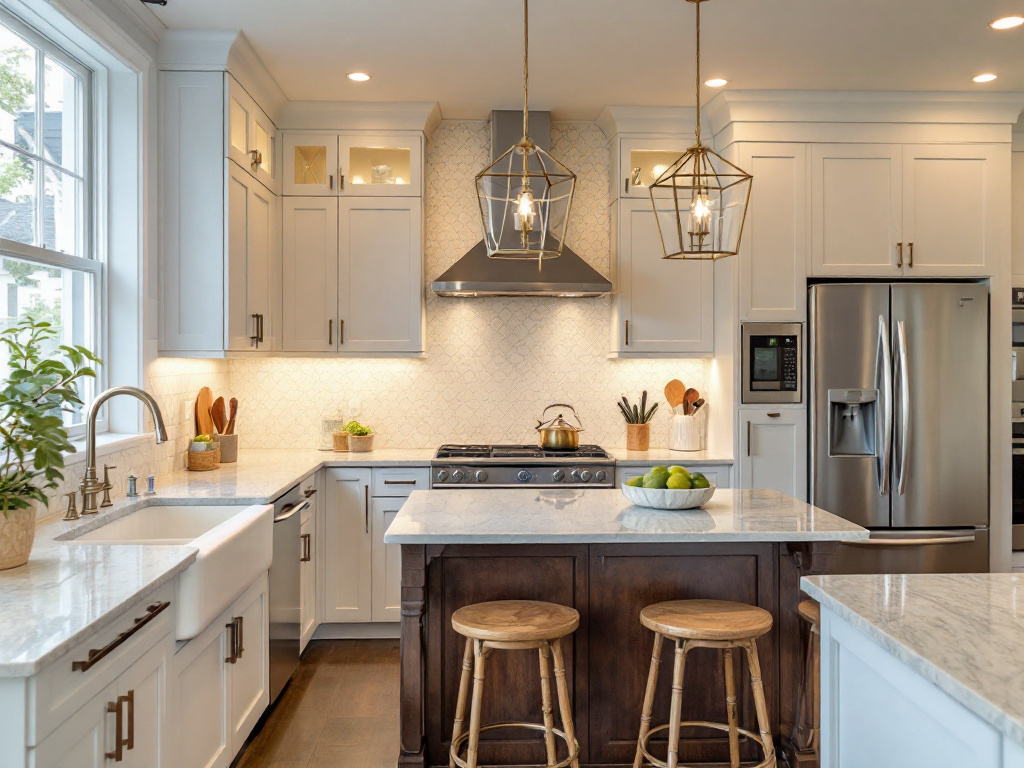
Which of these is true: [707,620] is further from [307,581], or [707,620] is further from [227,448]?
[227,448]

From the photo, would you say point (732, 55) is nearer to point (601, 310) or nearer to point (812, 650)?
point (601, 310)

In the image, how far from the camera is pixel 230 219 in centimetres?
367

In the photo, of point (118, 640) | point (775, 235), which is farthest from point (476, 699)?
point (775, 235)

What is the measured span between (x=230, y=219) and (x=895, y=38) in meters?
3.03

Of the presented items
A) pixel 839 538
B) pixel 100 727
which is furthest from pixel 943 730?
pixel 100 727

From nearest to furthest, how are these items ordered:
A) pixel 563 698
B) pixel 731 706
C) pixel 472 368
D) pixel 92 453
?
pixel 563 698 < pixel 731 706 < pixel 92 453 < pixel 472 368

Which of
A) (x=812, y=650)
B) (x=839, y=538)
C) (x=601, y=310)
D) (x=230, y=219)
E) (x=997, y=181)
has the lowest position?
(x=812, y=650)

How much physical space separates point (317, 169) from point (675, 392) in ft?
7.89

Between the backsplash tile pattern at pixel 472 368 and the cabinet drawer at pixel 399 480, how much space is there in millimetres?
604

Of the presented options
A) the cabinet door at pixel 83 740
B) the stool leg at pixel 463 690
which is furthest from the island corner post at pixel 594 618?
the cabinet door at pixel 83 740

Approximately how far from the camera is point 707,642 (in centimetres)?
236

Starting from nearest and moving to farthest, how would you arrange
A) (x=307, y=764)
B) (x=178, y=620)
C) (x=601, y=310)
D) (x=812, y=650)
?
→ (x=178, y=620)
(x=812, y=650)
(x=307, y=764)
(x=601, y=310)

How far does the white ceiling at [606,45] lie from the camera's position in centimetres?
329

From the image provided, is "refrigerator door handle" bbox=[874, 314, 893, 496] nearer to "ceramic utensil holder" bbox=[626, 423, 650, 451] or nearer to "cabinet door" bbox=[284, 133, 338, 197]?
"ceramic utensil holder" bbox=[626, 423, 650, 451]
